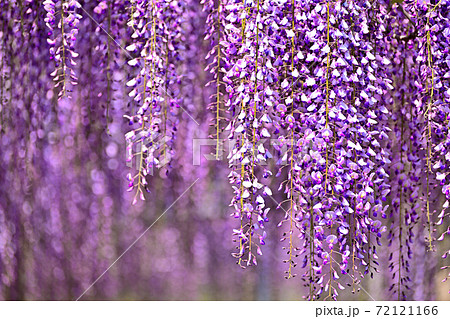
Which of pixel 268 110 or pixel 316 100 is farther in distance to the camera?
pixel 268 110

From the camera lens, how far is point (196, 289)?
79.2 inches

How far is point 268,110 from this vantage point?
1911mm

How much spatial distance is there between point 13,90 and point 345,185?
4.58 ft

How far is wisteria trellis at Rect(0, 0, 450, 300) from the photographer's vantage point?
4.00ft

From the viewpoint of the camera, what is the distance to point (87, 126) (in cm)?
199

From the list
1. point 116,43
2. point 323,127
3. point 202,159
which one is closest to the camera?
point 323,127

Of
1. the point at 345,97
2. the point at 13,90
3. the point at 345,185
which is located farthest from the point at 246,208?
the point at 13,90

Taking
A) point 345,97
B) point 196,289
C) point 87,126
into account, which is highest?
point 345,97

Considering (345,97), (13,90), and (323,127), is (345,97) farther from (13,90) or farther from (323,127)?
(13,90)

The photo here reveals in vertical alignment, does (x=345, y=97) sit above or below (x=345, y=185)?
above

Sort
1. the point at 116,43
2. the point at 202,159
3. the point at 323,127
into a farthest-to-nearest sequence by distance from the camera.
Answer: the point at 202,159, the point at 116,43, the point at 323,127

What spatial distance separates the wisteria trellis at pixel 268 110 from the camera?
122cm

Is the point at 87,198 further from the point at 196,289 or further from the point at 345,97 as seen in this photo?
the point at 345,97

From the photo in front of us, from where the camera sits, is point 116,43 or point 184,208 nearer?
point 116,43
